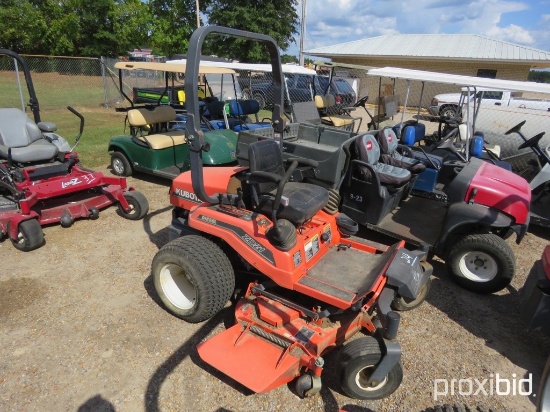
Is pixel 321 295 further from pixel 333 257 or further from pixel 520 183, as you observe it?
pixel 520 183

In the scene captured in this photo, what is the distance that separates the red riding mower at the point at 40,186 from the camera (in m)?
4.18

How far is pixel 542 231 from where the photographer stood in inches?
218

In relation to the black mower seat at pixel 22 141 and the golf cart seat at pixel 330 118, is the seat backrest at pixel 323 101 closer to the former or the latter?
the golf cart seat at pixel 330 118

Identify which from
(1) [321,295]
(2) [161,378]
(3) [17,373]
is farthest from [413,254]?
(3) [17,373]

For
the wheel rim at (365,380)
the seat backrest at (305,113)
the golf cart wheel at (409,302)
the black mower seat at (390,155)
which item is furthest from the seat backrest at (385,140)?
the wheel rim at (365,380)

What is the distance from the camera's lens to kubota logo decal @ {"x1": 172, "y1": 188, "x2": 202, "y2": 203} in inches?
138

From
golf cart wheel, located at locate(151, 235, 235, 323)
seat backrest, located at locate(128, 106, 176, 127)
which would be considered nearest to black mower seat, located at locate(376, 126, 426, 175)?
golf cart wheel, located at locate(151, 235, 235, 323)

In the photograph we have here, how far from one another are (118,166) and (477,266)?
5.83 metres

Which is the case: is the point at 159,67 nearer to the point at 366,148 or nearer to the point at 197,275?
the point at 366,148

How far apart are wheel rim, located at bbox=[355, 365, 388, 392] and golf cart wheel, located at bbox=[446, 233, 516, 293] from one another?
1847mm

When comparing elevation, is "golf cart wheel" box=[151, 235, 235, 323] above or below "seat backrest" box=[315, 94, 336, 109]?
below

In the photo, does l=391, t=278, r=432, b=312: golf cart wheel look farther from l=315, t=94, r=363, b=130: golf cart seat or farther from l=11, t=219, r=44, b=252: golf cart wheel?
l=315, t=94, r=363, b=130: golf cart seat

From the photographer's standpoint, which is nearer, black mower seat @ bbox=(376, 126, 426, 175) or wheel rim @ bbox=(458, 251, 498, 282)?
wheel rim @ bbox=(458, 251, 498, 282)

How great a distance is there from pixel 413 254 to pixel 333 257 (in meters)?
0.66
